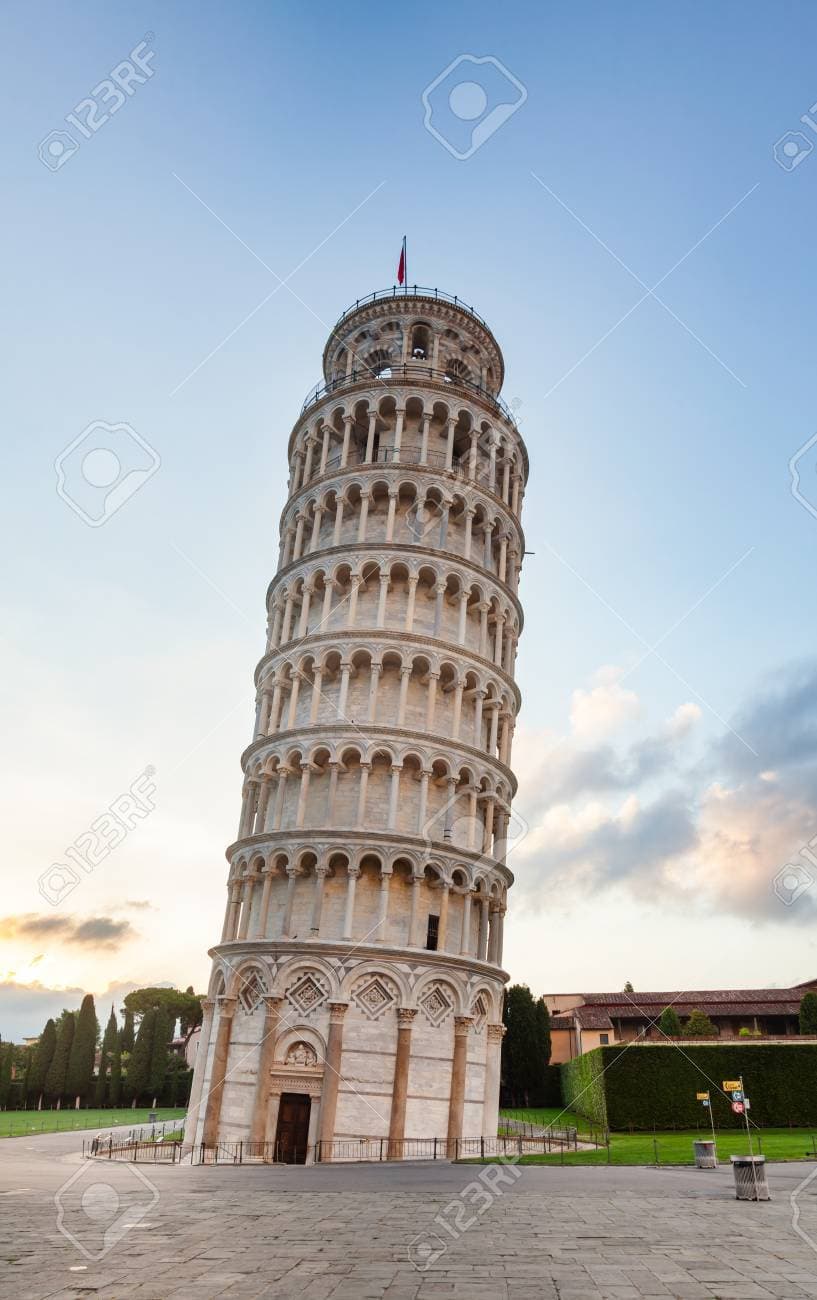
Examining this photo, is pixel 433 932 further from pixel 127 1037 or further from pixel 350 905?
pixel 127 1037

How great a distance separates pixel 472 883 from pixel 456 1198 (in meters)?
19.9

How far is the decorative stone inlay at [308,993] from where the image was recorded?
34.3m

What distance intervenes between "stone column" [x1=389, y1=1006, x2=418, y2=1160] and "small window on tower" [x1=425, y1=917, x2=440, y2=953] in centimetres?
323

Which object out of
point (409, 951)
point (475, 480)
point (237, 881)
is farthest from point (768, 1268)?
point (475, 480)

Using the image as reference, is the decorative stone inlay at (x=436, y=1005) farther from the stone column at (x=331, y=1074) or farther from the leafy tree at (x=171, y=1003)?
the leafy tree at (x=171, y=1003)

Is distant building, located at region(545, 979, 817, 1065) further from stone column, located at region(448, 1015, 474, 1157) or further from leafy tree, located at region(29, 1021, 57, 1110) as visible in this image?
leafy tree, located at region(29, 1021, 57, 1110)

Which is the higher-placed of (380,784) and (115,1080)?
(380,784)

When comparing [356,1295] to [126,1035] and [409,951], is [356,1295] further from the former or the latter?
[126,1035]

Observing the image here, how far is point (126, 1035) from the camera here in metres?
88.3

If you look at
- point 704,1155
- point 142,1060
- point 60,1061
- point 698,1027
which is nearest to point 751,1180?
point 704,1155

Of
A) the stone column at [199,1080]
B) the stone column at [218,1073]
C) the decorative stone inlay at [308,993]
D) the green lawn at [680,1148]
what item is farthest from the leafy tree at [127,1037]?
the decorative stone inlay at [308,993]

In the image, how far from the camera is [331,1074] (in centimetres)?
Answer: 3316

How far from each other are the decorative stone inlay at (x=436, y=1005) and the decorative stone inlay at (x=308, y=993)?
3.99 metres

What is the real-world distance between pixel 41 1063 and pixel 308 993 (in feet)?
204
